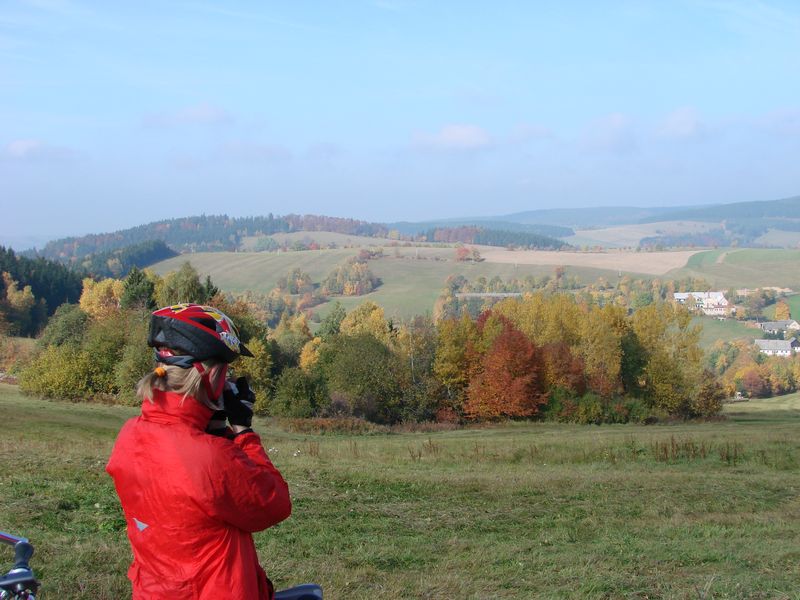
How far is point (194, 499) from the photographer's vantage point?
353 cm

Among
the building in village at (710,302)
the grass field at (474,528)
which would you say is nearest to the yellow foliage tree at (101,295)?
the grass field at (474,528)

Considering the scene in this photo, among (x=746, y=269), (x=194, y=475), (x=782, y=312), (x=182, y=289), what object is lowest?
(x=782, y=312)

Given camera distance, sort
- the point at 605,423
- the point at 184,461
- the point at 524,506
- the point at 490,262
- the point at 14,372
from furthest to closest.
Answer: the point at 490,262 < the point at 14,372 < the point at 605,423 < the point at 524,506 < the point at 184,461

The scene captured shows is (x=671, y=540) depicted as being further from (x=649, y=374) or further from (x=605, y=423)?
(x=649, y=374)

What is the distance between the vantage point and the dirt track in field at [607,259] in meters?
168

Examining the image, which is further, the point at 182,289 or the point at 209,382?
the point at 182,289

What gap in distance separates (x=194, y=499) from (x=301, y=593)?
1010mm

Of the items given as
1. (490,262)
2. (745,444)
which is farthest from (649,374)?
(490,262)

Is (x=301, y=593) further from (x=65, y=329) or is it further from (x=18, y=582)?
(x=65, y=329)

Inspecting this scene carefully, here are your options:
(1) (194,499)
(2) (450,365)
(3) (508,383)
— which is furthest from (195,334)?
(2) (450,365)

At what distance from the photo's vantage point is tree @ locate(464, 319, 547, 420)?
204ft

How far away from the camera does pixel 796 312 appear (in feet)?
461

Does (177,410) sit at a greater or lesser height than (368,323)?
greater

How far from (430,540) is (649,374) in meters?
63.5
